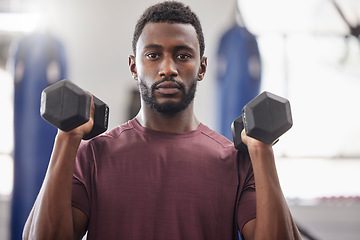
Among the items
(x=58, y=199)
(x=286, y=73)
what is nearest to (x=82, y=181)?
(x=58, y=199)

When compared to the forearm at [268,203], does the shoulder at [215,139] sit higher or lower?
higher

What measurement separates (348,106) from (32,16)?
2667mm

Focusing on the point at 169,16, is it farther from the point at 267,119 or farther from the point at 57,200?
the point at 57,200

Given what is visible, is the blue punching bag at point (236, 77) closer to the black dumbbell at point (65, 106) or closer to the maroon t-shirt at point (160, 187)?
the maroon t-shirt at point (160, 187)

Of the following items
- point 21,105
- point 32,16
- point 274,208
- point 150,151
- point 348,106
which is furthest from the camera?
point 348,106

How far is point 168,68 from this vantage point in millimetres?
889

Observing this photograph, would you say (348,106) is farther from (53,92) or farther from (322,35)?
(53,92)

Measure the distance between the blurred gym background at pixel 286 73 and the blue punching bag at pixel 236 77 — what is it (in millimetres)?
316

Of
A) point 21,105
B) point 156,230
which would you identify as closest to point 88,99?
point 156,230

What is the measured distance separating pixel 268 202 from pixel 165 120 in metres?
0.36

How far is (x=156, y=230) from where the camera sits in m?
0.83

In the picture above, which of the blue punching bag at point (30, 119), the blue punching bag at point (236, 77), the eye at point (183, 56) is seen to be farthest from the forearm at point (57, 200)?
the blue punching bag at point (236, 77)

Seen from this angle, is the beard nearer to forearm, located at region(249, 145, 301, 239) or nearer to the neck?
the neck

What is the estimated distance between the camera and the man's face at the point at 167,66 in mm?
900
